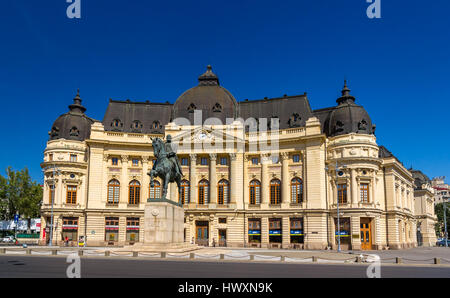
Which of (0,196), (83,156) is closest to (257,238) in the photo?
(83,156)

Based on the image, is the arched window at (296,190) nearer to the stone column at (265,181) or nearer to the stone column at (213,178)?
the stone column at (265,181)

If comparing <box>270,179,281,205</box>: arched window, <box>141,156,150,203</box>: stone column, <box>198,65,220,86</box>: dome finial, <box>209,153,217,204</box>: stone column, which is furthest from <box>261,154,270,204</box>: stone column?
<box>141,156,150,203</box>: stone column

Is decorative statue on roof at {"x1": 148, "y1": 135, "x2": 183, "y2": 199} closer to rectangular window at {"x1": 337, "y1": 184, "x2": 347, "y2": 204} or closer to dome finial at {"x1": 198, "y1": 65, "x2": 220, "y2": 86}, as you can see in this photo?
rectangular window at {"x1": 337, "y1": 184, "x2": 347, "y2": 204}

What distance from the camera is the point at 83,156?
6925 centimetres

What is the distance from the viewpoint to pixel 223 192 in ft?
220

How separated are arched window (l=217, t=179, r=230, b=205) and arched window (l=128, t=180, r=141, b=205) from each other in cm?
1314

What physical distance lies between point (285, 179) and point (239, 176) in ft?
23.6

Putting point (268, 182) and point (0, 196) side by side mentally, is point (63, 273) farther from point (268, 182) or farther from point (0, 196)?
point (0, 196)

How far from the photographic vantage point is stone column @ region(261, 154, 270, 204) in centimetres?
6550

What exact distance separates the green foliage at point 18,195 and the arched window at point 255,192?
162 feet

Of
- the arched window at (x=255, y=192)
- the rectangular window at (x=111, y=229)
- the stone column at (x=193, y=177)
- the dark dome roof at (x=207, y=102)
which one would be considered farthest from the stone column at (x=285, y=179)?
the rectangular window at (x=111, y=229)

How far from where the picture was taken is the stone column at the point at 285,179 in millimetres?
64312

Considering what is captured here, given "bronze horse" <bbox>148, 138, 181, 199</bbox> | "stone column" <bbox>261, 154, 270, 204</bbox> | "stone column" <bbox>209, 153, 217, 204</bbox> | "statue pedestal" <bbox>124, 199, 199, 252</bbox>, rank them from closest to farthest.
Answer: "statue pedestal" <bbox>124, 199, 199, 252</bbox>, "bronze horse" <bbox>148, 138, 181, 199</bbox>, "stone column" <bbox>261, 154, 270, 204</bbox>, "stone column" <bbox>209, 153, 217, 204</bbox>
